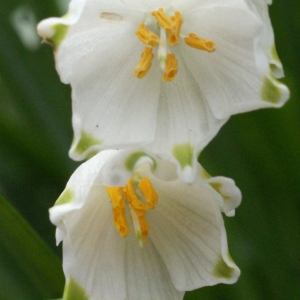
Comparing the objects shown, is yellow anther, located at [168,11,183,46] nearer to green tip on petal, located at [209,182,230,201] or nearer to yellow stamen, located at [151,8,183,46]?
yellow stamen, located at [151,8,183,46]

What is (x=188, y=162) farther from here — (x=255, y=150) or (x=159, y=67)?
(x=255, y=150)

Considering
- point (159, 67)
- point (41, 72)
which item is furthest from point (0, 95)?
point (159, 67)

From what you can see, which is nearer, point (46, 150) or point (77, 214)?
point (77, 214)

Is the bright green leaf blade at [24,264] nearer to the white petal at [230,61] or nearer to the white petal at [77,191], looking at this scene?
the white petal at [77,191]

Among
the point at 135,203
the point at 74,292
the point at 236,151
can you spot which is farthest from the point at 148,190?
the point at 236,151

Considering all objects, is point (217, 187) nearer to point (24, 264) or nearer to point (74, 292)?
point (74, 292)

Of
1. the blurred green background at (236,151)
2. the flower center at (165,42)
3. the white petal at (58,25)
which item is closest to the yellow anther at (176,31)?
the flower center at (165,42)
